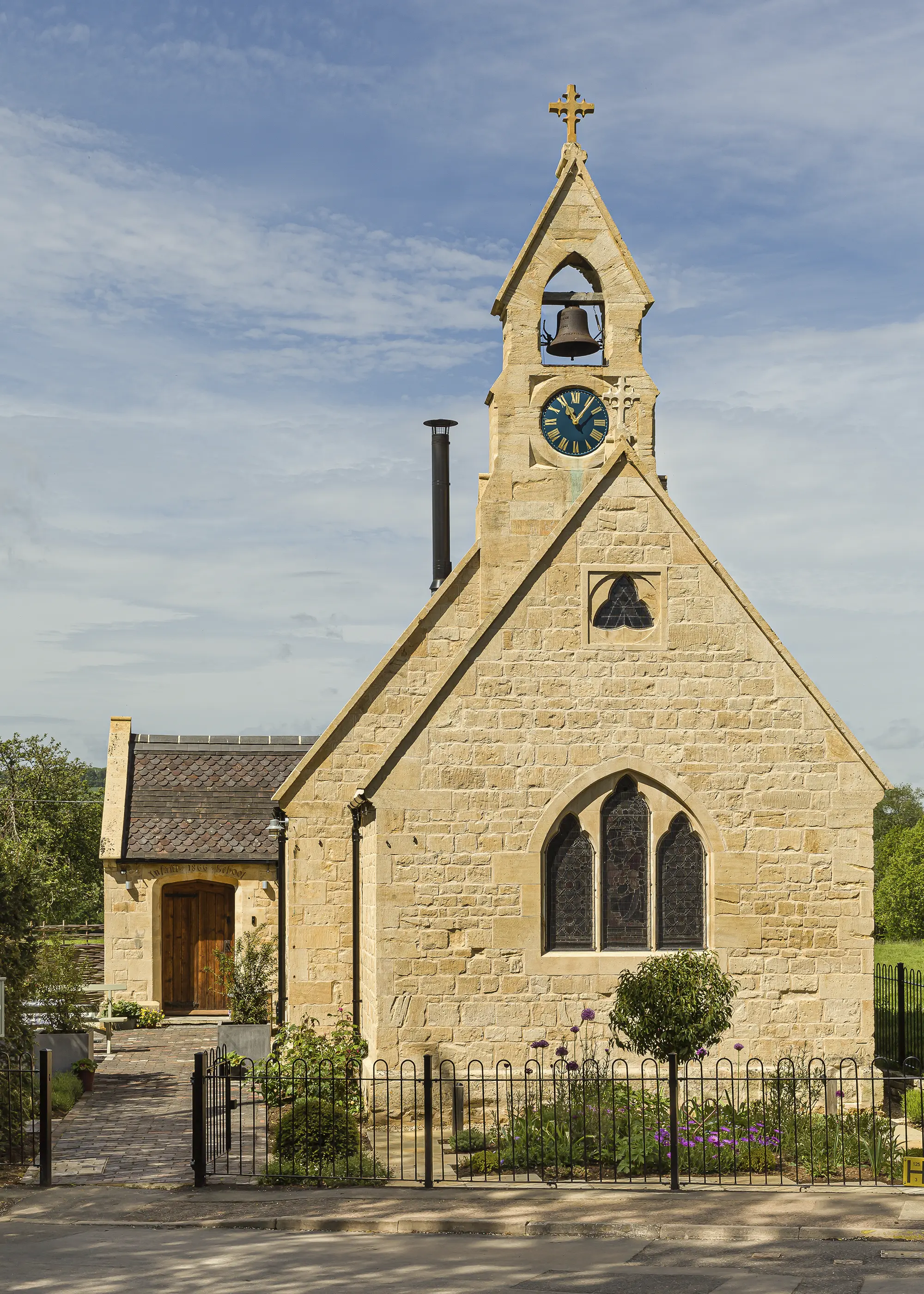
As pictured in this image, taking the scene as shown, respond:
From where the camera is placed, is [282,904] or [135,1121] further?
[282,904]

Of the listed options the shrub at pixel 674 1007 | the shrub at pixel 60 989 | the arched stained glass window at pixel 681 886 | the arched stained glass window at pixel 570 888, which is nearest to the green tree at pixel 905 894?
the arched stained glass window at pixel 681 886

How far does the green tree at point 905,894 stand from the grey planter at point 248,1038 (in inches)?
1145

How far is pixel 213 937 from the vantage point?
91.7 feet

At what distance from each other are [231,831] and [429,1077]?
49.9 feet

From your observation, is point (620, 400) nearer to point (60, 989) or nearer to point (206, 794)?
point (60, 989)

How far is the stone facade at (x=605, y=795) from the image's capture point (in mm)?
16578

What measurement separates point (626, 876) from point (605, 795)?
1.03 m

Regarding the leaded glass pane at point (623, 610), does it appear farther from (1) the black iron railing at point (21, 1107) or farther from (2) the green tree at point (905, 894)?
(2) the green tree at point (905, 894)

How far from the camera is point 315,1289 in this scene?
10008 millimetres

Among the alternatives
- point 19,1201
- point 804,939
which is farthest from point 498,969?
point 19,1201

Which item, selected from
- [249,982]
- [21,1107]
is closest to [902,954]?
[249,982]

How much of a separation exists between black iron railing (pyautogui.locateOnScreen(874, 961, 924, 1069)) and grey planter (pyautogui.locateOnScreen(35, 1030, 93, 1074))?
11153 mm

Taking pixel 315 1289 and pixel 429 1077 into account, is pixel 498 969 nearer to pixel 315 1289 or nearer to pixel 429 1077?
pixel 429 1077

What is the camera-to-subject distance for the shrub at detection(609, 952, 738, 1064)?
1428 centimetres
